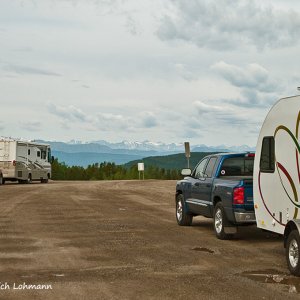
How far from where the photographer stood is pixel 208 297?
7.50 m

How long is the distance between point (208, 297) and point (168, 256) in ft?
10.6

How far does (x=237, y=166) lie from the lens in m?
14.1

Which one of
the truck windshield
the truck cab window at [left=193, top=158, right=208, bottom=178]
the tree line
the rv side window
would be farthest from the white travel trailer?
the tree line

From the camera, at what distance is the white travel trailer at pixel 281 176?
934 centimetres

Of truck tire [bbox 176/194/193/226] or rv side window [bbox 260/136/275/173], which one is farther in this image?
truck tire [bbox 176/194/193/226]

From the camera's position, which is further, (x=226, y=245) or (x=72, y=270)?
(x=226, y=245)

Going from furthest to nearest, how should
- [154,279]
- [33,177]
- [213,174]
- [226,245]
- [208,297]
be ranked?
[33,177] < [213,174] < [226,245] < [154,279] < [208,297]

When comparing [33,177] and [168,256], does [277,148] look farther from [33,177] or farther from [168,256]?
[33,177]

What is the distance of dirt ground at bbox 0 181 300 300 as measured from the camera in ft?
25.8

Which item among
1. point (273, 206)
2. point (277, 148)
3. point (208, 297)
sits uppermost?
point (277, 148)

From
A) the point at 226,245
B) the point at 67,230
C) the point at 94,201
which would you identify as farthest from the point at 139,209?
the point at 226,245

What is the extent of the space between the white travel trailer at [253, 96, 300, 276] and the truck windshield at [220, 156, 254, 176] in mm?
2817

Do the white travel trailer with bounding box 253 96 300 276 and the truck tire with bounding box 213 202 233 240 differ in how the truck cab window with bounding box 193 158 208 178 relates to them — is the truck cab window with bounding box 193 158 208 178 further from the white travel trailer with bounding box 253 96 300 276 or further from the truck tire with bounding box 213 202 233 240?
the white travel trailer with bounding box 253 96 300 276

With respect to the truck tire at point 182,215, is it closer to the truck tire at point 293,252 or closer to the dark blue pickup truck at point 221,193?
the dark blue pickup truck at point 221,193
